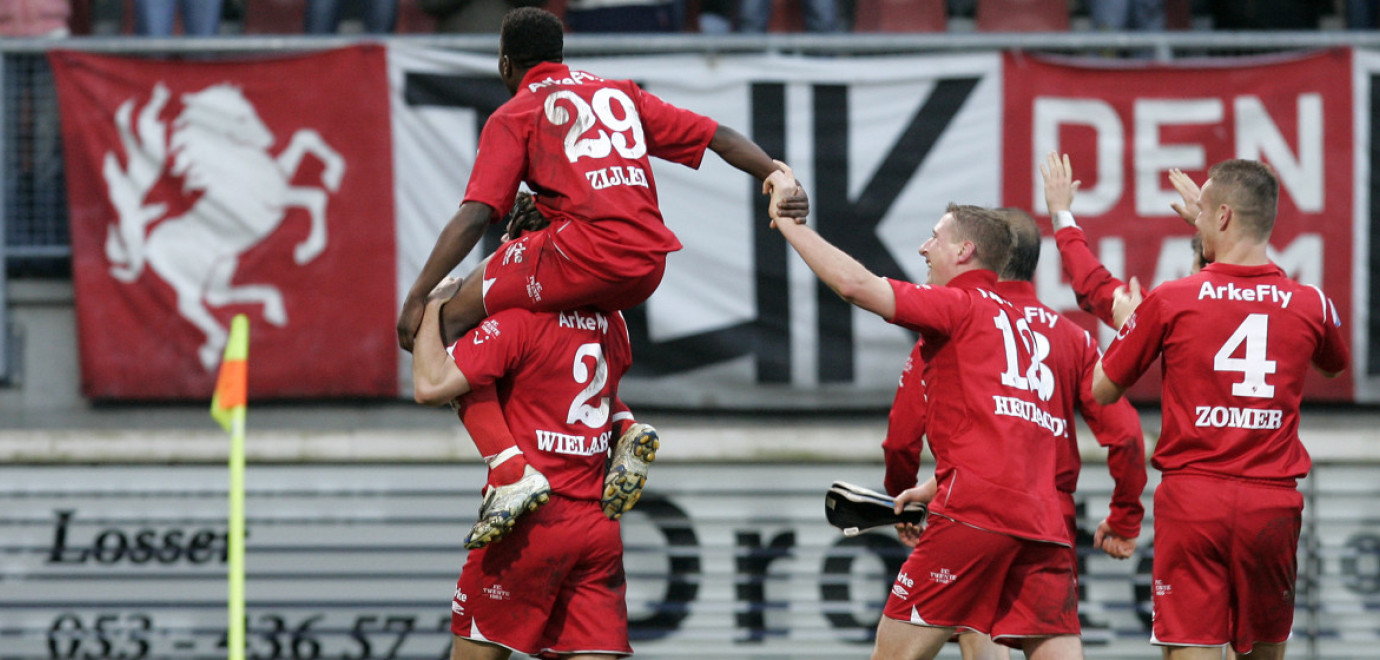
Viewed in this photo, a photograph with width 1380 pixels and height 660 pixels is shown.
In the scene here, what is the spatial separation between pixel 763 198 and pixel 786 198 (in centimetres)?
373

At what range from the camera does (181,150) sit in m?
8.67

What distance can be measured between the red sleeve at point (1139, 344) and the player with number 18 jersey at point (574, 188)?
5.56 feet

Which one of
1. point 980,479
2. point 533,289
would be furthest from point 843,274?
point 533,289

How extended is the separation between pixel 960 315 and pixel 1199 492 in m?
1.09

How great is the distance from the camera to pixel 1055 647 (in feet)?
18.0

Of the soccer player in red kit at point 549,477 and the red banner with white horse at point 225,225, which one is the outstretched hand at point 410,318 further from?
the red banner with white horse at point 225,225

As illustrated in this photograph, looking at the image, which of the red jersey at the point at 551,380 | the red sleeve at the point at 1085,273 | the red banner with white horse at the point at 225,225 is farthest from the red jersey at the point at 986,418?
the red banner with white horse at the point at 225,225

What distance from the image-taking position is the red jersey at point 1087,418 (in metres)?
5.89

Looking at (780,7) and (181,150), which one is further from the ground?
(780,7)

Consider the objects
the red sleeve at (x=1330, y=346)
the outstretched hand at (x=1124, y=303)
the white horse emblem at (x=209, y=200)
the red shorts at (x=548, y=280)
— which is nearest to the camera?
the red shorts at (x=548, y=280)

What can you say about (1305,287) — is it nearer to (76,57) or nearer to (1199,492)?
(1199,492)

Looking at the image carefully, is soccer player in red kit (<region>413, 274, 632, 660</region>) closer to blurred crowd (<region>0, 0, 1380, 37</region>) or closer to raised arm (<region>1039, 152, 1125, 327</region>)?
raised arm (<region>1039, 152, 1125, 327</region>)

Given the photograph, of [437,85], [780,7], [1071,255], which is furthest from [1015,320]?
[780,7]

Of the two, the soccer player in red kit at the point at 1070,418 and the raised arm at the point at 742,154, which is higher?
the raised arm at the point at 742,154
